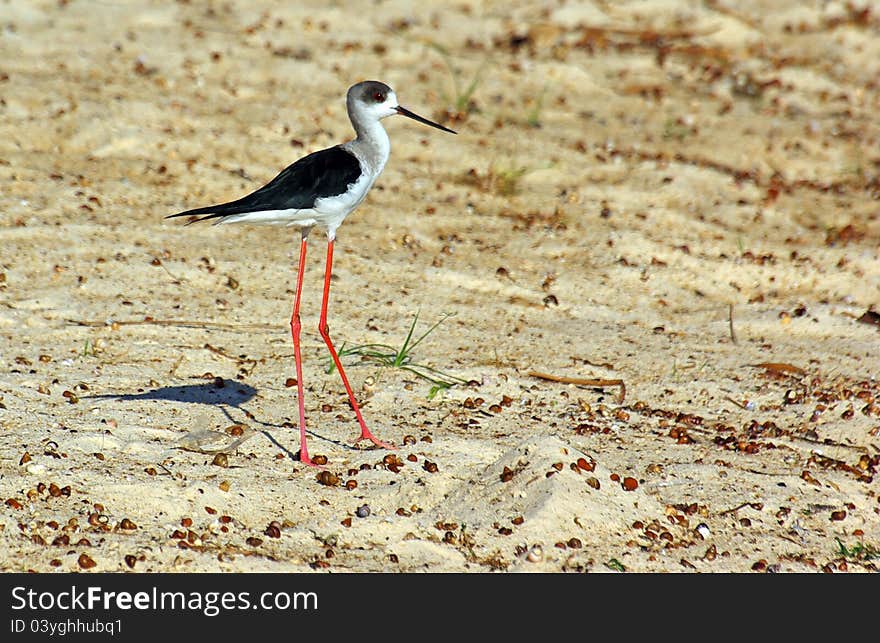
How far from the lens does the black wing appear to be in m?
4.56

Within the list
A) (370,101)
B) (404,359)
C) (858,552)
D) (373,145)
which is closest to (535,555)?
(858,552)

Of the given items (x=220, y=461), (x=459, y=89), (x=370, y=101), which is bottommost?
(x=220, y=461)

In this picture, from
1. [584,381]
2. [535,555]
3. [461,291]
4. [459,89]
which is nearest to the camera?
[535,555]

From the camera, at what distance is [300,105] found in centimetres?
758

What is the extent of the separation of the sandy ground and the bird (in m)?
0.26

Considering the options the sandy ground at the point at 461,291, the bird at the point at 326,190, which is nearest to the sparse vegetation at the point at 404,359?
the sandy ground at the point at 461,291

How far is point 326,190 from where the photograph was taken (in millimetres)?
4707

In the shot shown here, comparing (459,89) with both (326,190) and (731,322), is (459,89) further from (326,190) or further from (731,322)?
(326,190)

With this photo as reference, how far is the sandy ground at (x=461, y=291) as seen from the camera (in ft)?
13.4

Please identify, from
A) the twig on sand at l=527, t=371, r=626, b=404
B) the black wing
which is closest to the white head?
the black wing

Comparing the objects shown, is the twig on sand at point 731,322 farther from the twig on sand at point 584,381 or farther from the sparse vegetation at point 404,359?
the sparse vegetation at point 404,359

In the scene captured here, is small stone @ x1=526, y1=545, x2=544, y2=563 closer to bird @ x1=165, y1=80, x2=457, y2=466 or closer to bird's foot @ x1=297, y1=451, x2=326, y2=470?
bird @ x1=165, y1=80, x2=457, y2=466

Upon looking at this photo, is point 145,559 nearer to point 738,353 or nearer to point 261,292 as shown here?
point 261,292

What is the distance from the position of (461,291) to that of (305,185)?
1.58 metres
